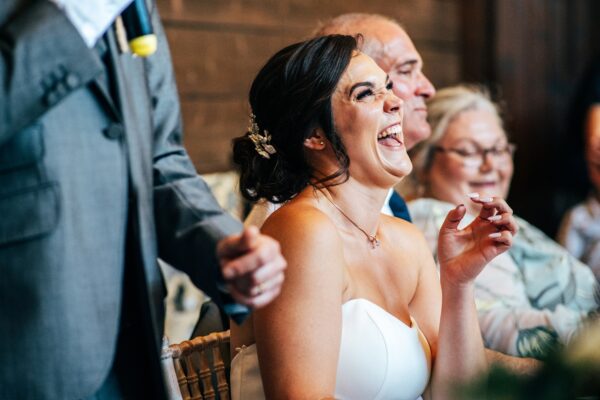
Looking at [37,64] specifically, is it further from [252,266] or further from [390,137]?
[390,137]

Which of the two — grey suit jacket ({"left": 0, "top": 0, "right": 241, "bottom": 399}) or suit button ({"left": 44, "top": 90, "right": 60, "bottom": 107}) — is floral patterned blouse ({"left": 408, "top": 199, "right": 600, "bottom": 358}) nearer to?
grey suit jacket ({"left": 0, "top": 0, "right": 241, "bottom": 399})

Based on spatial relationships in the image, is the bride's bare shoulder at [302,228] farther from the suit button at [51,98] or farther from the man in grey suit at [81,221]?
the suit button at [51,98]

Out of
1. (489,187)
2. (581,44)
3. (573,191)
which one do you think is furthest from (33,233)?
(581,44)

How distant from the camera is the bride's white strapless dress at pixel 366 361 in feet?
5.36

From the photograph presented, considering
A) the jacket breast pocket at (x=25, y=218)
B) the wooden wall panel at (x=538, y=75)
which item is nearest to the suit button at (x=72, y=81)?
the jacket breast pocket at (x=25, y=218)

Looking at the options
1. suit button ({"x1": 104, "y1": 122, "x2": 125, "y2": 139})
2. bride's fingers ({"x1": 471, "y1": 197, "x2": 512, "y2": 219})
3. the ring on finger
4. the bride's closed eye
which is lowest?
bride's fingers ({"x1": 471, "y1": 197, "x2": 512, "y2": 219})

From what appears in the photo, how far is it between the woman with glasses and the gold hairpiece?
0.74 m

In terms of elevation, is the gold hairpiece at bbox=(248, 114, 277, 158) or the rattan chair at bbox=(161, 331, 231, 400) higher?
the gold hairpiece at bbox=(248, 114, 277, 158)

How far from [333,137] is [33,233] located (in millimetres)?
737

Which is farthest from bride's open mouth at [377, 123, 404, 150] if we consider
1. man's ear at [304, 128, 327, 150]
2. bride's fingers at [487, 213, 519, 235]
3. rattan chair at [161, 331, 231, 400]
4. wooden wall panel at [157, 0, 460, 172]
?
wooden wall panel at [157, 0, 460, 172]

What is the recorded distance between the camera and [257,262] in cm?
105

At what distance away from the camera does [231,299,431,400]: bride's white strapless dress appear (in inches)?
64.3

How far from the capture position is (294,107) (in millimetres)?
1683

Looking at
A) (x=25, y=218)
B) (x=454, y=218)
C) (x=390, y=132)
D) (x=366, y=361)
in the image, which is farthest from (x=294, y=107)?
(x=25, y=218)
